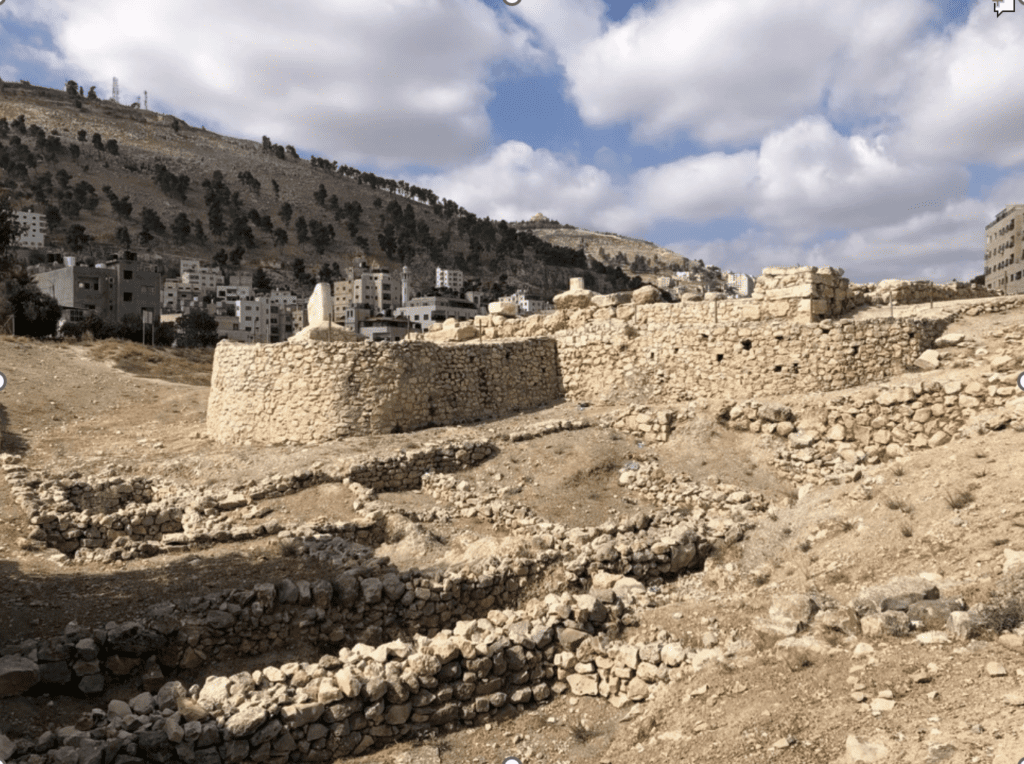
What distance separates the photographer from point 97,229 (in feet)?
289

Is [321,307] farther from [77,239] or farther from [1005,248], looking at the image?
[77,239]

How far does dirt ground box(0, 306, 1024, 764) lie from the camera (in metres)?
4.68


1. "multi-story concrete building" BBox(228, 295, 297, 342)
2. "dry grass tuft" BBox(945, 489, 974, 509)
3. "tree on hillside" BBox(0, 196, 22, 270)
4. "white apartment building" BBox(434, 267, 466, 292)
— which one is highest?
"white apartment building" BBox(434, 267, 466, 292)

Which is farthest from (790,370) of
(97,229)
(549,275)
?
(97,229)

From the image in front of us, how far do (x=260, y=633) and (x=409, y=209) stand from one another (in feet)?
360

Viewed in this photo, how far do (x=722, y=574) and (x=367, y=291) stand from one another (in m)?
80.2

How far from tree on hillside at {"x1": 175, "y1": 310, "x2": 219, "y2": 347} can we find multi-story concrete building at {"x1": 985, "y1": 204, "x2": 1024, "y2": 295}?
53.6m

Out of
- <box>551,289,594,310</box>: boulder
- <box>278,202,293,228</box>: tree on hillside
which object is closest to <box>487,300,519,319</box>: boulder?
<box>551,289,594,310</box>: boulder

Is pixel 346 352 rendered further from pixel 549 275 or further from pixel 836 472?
pixel 549 275

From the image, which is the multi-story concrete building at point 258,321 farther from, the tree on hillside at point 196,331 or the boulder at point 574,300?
the boulder at point 574,300

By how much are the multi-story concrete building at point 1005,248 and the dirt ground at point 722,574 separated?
32.0 meters

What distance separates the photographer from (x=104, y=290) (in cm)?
5781

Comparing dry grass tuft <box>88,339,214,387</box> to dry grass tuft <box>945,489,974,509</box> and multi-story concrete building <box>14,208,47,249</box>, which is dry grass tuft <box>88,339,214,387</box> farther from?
multi-story concrete building <box>14,208,47,249</box>

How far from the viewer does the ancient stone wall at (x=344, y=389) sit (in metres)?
14.8
